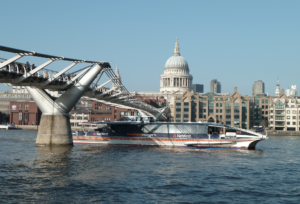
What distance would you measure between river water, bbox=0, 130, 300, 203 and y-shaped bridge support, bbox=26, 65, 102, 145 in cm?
977

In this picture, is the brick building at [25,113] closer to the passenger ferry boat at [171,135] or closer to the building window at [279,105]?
the building window at [279,105]

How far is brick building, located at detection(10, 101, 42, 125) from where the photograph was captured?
160625mm

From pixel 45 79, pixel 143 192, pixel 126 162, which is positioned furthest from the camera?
pixel 45 79

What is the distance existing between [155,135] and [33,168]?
28035mm

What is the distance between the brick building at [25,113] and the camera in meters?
161

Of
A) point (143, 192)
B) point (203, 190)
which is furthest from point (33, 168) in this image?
point (203, 190)

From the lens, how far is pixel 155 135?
60.3 m

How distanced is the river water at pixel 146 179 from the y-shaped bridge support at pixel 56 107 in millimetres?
9774

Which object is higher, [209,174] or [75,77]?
[75,77]

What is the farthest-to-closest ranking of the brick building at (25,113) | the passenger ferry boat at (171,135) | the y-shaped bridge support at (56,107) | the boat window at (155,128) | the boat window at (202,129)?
the brick building at (25,113) < the boat window at (155,128) < the boat window at (202,129) < the passenger ferry boat at (171,135) < the y-shaped bridge support at (56,107)


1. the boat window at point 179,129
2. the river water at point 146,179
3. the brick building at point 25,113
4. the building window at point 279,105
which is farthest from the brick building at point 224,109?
the river water at point 146,179

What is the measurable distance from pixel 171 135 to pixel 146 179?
2951cm

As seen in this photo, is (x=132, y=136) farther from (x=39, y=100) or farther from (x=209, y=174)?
(x=209, y=174)

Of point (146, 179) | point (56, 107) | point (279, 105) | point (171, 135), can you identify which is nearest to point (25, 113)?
point (279, 105)
